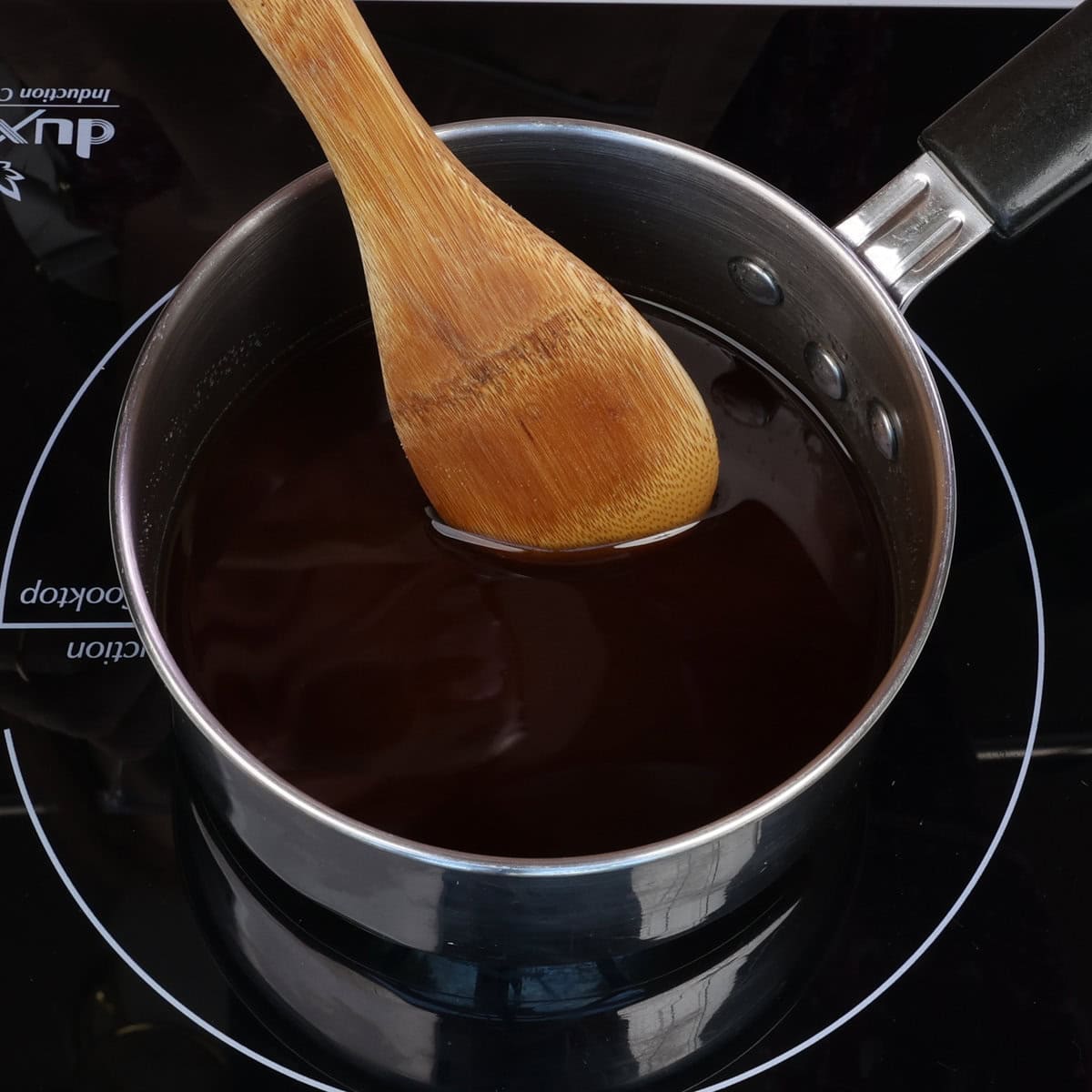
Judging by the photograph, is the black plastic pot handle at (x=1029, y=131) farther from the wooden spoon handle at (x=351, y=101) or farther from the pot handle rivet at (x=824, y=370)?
the wooden spoon handle at (x=351, y=101)

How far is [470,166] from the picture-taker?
0.82 metres

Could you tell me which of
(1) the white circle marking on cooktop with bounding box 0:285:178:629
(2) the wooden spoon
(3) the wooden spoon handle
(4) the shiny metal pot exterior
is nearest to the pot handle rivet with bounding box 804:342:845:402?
(4) the shiny metal pot exterior

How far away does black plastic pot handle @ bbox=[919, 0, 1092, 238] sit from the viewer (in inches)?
28.1

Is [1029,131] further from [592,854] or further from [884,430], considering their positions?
[592,854]

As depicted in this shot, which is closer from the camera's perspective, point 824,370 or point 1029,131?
point 1029,131

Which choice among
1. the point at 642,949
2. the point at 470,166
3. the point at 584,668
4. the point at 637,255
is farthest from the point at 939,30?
the point at 642,949

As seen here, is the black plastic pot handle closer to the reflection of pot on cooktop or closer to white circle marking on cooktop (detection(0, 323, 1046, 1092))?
white circle marking on cooktop (detection(0, 323, 1046, 1092))

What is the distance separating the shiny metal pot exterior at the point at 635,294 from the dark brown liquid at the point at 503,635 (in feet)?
0.10

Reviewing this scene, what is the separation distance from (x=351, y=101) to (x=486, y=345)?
0.49ft

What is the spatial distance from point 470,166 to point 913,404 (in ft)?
1.00

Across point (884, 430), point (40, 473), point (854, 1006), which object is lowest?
point (854, 1006)

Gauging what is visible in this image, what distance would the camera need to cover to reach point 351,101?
2.27ft

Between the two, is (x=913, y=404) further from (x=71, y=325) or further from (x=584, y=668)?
(x=71, y=325)

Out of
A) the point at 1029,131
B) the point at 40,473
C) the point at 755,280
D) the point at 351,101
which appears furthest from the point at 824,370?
the point at 40,473
